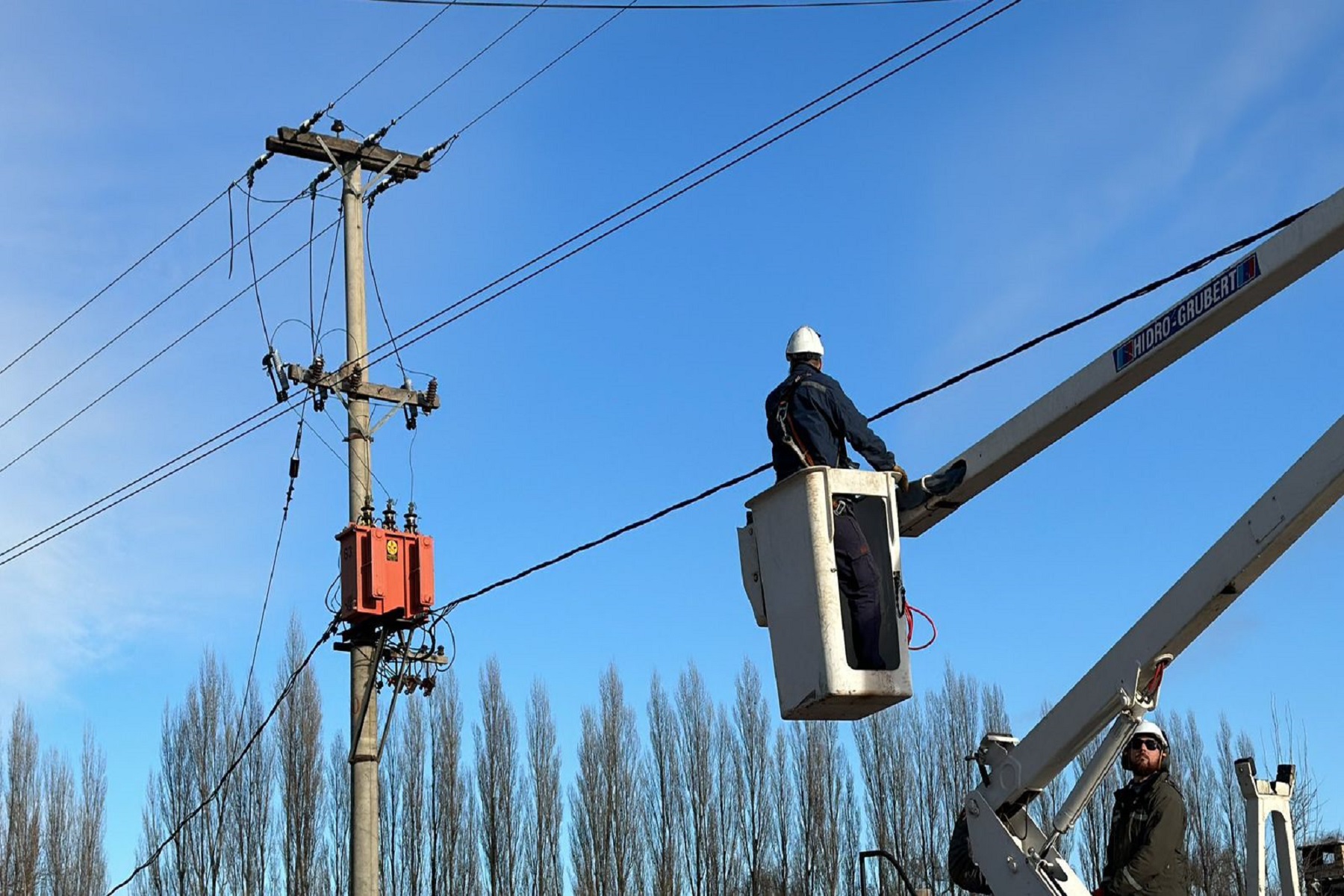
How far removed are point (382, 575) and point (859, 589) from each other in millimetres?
8830

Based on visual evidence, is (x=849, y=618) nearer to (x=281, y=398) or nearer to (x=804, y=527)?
(x=804, y=527)

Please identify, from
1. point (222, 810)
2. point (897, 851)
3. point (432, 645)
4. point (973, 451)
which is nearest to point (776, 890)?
point (897, 851)

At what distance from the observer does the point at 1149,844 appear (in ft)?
21.2

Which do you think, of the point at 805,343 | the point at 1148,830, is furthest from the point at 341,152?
the point at 1148,830

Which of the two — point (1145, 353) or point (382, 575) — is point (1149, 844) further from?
point (382, 575)

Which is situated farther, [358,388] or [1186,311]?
[358,388]

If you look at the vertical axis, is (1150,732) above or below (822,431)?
below

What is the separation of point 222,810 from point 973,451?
99.2 ft

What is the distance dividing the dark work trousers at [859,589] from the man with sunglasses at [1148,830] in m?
1.09

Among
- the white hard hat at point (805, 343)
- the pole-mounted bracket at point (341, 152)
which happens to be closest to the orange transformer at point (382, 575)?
the pole-mounted bracket at point (341, 152)

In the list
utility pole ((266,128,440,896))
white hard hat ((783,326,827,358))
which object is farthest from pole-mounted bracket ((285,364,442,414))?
white hard hat ((783,326,827,358))

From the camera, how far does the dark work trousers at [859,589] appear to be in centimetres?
671

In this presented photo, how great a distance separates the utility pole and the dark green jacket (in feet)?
28.9

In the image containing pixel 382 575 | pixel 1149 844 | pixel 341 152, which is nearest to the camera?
pixel 1149 844
